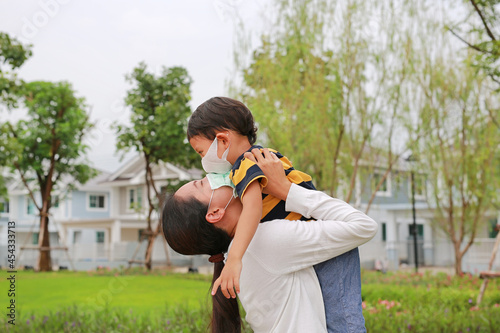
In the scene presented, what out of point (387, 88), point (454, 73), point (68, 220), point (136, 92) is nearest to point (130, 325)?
point (387, 88)

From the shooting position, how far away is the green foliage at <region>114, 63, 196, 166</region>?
679 inches

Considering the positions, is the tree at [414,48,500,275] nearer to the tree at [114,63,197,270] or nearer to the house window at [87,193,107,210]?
the tree at [114,63,197,270]

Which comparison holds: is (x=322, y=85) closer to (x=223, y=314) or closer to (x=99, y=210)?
(x=223, y=314)

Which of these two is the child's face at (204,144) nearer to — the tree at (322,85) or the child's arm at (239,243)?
the child's arm at (239,243)

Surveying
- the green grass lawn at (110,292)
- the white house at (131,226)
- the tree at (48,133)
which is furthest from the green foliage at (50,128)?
the green grass lawn at (110,292)

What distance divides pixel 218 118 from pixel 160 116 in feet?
51.4

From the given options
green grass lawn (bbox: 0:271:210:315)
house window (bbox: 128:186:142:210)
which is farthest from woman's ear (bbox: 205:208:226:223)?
house window (bbox: 128:186:142:210)

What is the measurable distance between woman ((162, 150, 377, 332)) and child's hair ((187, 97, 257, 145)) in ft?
0.53

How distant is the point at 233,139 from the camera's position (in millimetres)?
1986

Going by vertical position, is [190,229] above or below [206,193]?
below

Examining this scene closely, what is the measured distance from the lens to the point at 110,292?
11891 millimetres

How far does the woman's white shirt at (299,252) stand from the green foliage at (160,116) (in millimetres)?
15374

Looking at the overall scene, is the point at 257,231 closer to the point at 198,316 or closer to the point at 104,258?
the point at 198,316

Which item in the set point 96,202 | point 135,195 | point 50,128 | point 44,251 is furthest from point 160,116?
point 96,202
